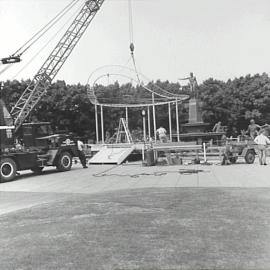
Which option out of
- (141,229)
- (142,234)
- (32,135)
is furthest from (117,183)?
(142,234)

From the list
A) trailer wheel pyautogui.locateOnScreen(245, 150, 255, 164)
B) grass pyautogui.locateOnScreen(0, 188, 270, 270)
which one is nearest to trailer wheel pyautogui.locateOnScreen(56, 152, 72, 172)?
trailer wheel pyautogui.locateOnScreen(245, 150, 255, 164)

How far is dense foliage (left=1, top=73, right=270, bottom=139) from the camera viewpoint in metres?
57.9

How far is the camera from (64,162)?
23094mm

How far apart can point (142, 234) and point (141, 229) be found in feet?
1.24

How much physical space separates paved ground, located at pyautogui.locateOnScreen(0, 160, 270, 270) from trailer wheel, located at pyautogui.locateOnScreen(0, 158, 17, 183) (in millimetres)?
5276

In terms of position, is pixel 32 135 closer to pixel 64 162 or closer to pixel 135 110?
pixel 64 162

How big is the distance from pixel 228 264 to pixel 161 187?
8713 millimetres

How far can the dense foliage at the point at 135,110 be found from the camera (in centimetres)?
5794

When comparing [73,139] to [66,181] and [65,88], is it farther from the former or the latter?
[65,88]

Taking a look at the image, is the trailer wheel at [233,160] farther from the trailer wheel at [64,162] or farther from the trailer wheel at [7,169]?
the trailer wheel at [7,169]

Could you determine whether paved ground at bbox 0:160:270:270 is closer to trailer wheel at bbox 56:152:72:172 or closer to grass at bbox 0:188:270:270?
grass at bbox 0:188:270:270

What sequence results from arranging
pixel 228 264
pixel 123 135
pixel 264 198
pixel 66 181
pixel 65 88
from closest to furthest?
pixel 228 264 → pixel 264 198 → pixel 66 181 → pixel 123 135 → pixel 65 88

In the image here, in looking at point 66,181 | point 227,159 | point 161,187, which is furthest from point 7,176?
point 227,159

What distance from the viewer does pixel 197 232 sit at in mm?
7137
